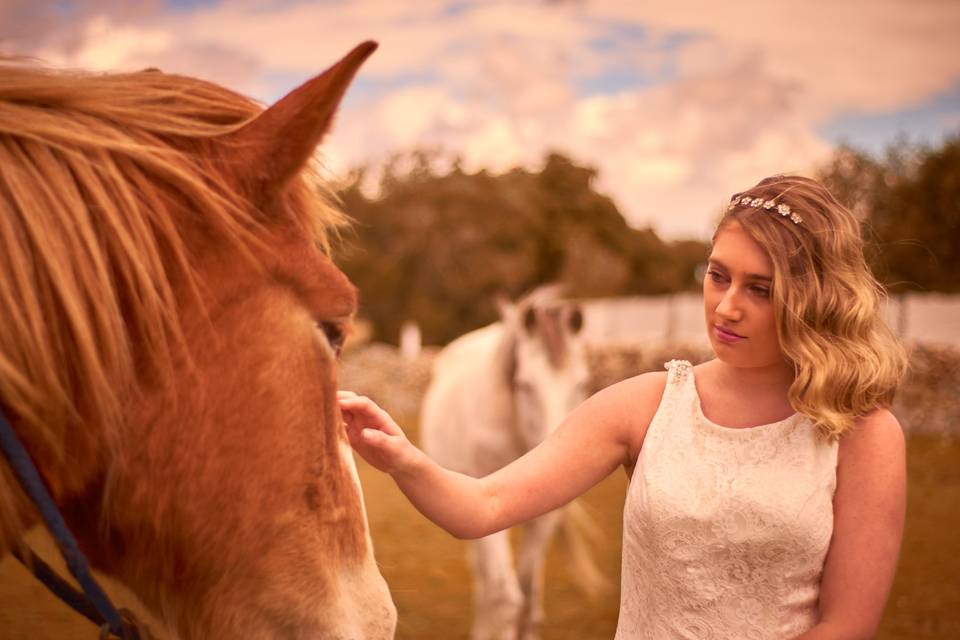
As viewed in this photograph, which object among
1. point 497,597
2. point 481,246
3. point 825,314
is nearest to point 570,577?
point 497,597

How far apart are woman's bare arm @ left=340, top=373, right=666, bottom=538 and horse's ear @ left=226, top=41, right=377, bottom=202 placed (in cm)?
63

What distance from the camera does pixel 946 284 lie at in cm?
2272

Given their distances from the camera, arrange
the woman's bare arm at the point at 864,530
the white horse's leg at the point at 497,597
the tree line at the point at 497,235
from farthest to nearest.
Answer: the tree line at the point at 497,235
the white horse's leg at the point at 497,597
the woman's bare arm at the point at 864,530

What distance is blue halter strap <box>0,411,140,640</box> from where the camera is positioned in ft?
3.44

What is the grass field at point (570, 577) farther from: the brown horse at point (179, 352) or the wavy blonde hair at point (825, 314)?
the wavy blonde hair at point (825, 314)

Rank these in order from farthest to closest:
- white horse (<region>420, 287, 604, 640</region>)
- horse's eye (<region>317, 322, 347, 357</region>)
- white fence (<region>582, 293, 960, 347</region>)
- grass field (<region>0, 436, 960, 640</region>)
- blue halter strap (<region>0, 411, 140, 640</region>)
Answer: white fence (<region>582, 293, 960, 347</region>) < grass field (<region>0, 436, 960, 640</region>) < white horse (<region>420, 287, 604, 640</region>) < horse's eye (<region>317, 322, 347, 357</region>) < blue halter strap (<region>0, 411, 140, 640</region>)

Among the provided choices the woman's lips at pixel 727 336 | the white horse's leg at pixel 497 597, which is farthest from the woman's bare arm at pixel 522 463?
the white horse's leg at pixel 497 597

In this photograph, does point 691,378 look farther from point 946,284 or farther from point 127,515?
point 946,284

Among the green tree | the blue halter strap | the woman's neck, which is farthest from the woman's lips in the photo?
the green tree

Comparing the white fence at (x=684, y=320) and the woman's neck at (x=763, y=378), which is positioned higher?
the woman's neck at (x=763, y=378)

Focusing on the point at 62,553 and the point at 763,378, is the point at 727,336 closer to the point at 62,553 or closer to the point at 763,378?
→ the point at 763,378

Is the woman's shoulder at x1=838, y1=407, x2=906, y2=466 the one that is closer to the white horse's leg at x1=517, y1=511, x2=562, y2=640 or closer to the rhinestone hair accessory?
the rhinestone hair accessory

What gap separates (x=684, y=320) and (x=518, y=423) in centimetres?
1616

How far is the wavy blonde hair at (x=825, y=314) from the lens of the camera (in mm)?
1778
